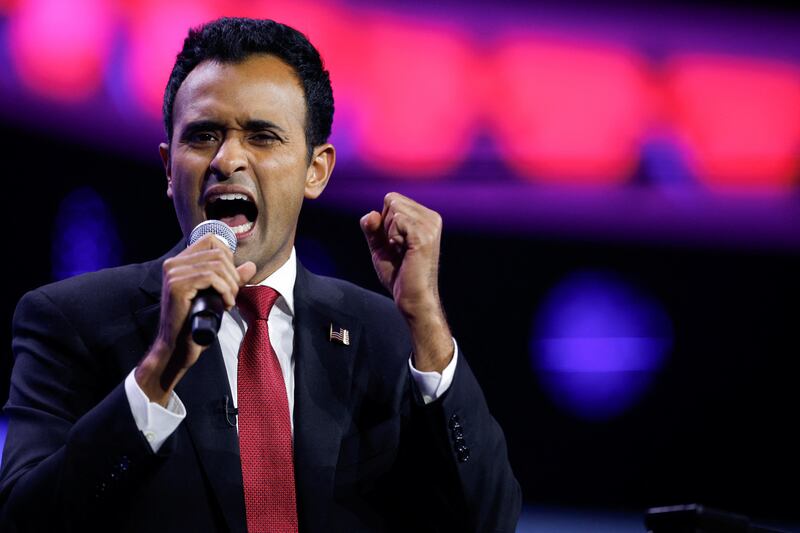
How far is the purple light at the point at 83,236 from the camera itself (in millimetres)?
3230

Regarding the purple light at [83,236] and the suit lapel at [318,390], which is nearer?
the suit lapel at [318,390]

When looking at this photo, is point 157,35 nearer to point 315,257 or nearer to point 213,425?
point 315,257

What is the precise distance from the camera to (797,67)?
356 centimetres

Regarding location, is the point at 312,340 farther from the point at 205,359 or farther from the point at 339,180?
the point at 339,180

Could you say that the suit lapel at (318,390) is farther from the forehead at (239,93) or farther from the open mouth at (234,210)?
the forehead at (239,93)

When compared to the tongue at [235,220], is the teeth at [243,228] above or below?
below

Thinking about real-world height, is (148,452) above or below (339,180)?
below

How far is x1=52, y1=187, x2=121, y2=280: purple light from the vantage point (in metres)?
3.23

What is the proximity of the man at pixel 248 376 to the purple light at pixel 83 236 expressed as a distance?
4.19 ft

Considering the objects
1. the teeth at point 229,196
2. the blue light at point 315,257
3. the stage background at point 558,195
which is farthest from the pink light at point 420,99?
the teeth at point 229,196

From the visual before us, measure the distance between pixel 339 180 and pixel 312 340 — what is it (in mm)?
1573

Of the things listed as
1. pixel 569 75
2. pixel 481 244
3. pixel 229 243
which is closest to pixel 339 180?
pixel 481 244

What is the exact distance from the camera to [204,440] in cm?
170

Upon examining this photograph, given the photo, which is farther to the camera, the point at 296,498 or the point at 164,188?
the point at 164,188
